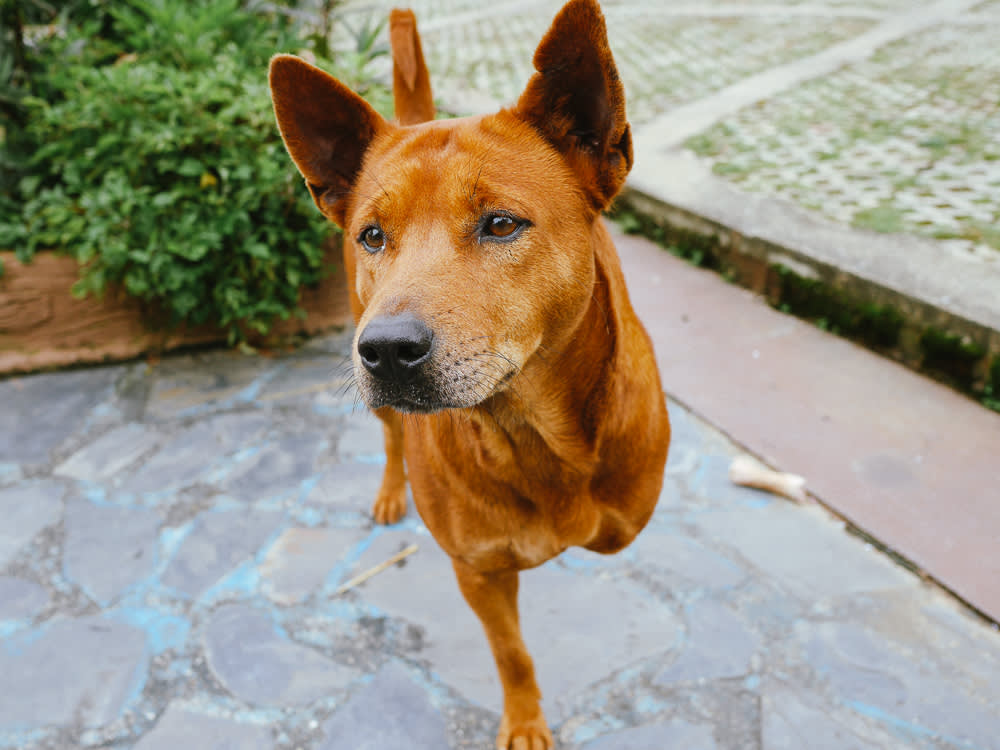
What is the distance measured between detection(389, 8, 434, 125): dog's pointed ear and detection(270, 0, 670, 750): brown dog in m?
0.71

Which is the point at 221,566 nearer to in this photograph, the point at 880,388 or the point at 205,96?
the point at 205,96

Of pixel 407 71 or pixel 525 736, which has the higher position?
pixel 407 71

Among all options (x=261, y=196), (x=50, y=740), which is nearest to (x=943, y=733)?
(x=50, y=740)

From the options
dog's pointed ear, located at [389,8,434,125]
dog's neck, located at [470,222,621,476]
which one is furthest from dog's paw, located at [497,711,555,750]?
dog's pointed ear, located at [389,8,434,125]

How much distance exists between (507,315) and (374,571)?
1.67 m

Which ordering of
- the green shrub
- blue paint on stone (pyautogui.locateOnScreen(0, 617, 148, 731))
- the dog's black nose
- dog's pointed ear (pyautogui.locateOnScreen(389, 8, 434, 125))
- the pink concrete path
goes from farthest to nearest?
1. the green shrub
2. the pink concrete path
3. dog's pointed ear (pyautogui.locateOnScreen(389, 8, 434, 125))
4. blue paint on stone (pyautogui.locateOnScreen(0, 617, 148, 731))
5. the dog's black nose

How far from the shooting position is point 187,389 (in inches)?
167

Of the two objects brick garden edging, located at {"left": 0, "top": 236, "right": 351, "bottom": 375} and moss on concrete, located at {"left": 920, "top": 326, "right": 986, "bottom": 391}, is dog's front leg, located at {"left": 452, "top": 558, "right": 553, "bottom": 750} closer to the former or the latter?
moss on concrete, located at {"left": 920, "top": 326, "right": 986, "bottom": 391}

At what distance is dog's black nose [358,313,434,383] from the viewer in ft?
4.98

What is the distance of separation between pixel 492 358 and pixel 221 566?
197 cm

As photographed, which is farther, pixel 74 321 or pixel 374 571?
pixel 74 321

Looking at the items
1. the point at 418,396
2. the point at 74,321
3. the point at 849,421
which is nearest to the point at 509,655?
the point at 418,396

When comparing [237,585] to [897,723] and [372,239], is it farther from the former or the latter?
[897,723]

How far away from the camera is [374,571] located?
9.71 feet
